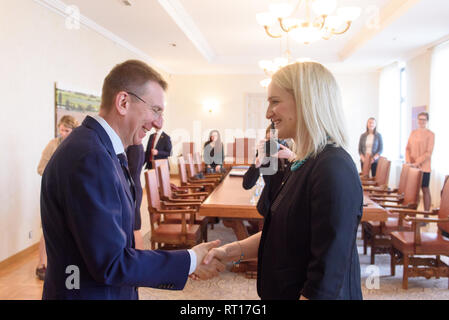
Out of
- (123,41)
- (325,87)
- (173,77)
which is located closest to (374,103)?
(173,77)

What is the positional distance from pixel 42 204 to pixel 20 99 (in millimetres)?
3620

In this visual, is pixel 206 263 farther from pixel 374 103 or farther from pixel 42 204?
pixel 374 103

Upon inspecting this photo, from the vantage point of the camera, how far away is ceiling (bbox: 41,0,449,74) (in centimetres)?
525

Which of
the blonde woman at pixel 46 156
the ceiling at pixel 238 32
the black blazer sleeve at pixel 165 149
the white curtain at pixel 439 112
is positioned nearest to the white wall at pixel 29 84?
the ceiling at pixel 238 32

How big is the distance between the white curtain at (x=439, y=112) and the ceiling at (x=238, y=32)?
0.42m

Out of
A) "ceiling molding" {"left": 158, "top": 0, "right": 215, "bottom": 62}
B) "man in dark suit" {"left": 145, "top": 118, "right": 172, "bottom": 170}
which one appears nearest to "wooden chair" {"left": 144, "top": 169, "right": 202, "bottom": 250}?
"ceiling molding" {"left": 158, "top": 0, "right": 215, "bottom": 62}

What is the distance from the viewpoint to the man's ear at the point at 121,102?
1184mm

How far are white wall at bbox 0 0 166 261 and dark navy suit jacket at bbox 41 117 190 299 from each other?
3371 mm

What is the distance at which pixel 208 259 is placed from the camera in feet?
4.73

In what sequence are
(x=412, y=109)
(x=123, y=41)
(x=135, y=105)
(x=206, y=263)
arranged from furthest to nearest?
(x=412, y=109) < (x=123, y=41) < (x=206, y=263) < (x=135, y=105)

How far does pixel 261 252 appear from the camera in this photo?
1302mm

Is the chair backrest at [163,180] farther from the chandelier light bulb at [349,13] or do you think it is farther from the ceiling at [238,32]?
the chandelier light bulb at [349,13]

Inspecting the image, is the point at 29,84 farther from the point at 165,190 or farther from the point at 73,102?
the point at 165,190
